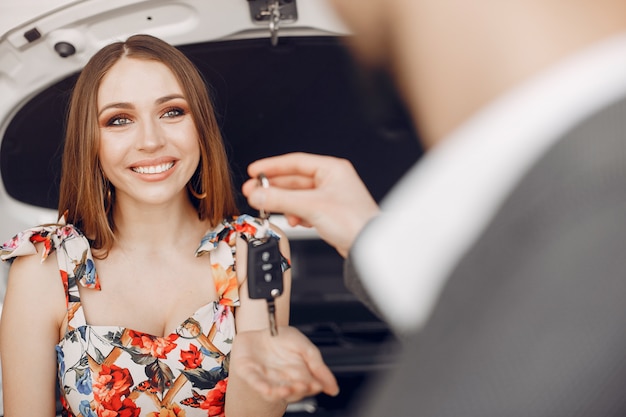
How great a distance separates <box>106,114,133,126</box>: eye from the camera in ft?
5.73

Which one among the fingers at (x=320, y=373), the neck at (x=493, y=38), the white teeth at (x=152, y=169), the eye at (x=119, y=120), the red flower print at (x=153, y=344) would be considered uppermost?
the neck at (x=493, y=38)

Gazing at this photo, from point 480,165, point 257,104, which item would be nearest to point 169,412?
point 257,104

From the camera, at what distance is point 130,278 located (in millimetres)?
1846

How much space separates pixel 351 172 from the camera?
1037mm

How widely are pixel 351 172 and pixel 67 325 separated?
964 millimetres

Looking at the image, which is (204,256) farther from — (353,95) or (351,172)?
(351,172)

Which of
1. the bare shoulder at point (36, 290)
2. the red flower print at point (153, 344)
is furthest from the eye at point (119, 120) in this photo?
the red flower print at point (153, 344)

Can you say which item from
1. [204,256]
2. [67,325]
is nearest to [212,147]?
[204,256]

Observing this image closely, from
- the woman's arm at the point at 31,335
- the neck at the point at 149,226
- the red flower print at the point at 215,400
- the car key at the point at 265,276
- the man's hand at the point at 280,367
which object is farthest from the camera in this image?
the neck at the point at 149,226

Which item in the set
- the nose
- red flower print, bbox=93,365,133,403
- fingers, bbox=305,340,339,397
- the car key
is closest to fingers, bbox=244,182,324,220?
the car key

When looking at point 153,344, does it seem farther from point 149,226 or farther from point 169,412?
point 149,226

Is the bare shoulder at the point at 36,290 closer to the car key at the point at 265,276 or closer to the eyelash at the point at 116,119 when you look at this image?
the eyelash at the point at 116,119

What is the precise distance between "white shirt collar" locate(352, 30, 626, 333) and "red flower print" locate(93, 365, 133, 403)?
48.3 inches

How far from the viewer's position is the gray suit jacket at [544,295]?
0.52 meters
